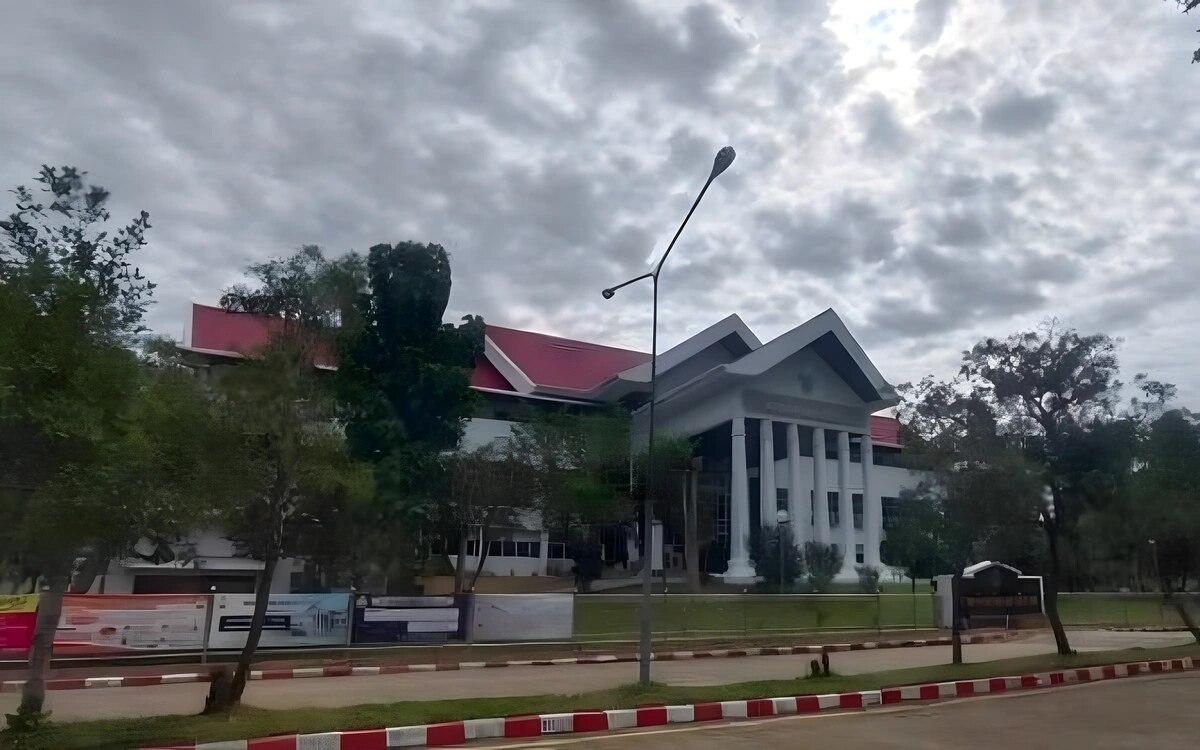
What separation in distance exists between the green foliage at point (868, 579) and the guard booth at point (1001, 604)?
36.7 ft

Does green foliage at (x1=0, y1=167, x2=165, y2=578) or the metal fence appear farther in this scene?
the metal fence

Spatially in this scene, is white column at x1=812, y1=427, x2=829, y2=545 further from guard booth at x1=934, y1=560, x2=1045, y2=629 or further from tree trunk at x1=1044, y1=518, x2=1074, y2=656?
tree trunk at x1=1044, y1=518, x2=1074, y2=656

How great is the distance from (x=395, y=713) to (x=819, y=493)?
46.3 m

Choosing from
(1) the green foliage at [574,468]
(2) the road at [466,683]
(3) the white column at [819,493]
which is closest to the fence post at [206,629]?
(2) the road at [466,683]

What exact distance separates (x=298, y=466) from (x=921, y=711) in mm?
9260

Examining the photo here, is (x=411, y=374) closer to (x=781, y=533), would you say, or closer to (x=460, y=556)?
(x=460, y=556)

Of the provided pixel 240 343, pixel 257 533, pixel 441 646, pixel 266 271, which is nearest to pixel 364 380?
pixel 257 533

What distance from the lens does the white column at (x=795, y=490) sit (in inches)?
2125

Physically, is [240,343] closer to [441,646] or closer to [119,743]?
[119,743]

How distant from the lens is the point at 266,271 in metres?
18.5

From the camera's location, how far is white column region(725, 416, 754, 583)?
50.5m

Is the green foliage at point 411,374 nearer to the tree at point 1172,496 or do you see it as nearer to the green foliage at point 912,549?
the green foliage at point 912,549

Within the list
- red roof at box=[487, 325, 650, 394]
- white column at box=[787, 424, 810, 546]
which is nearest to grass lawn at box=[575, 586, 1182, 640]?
white column at box=[787, 424, 810, 546]

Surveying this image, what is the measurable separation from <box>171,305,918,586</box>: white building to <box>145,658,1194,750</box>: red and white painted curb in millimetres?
30679
